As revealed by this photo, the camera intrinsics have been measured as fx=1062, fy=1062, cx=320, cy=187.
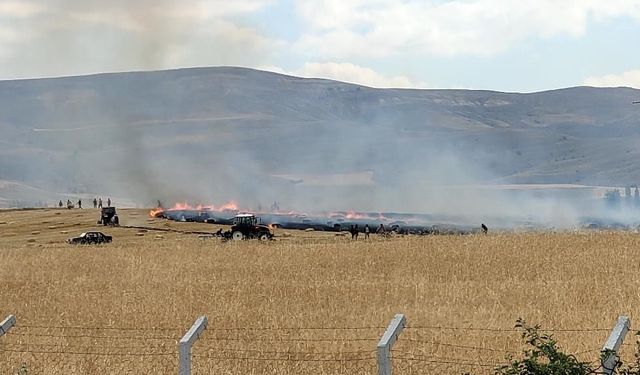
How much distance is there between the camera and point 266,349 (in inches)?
778

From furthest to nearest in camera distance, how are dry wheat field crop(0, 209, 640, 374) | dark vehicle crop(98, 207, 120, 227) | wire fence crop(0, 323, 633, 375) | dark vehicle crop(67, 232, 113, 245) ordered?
1. dark vehicle crop(98, 207, 120, 227)
2. dark vehicle crop(67, 232, 113, 245)
3. dry wheat field crop(0, 209, 640, 374)
4. wire fence crop(0, 323, 633, 375)

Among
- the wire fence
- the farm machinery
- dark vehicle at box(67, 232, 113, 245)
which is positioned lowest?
the wire fence

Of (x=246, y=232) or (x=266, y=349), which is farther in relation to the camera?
(x=246, y=232)

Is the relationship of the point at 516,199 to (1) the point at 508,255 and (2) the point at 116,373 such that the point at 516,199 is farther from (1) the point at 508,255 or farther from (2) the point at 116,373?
(2) the point at 116,373

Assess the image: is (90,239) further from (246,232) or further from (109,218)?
(109,218)

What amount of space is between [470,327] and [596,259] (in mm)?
17283

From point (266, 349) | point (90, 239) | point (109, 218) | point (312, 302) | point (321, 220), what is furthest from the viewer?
point (321, 220)

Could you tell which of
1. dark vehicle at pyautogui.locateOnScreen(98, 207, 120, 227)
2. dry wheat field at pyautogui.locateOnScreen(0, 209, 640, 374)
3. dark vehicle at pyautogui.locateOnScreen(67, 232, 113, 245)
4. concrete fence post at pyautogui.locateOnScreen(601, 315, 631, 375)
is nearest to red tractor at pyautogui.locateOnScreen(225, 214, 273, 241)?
dark vehicle at pyautogui.locateOnScreen(67, 232, 113, 245)

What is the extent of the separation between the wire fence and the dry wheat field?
0.13ft

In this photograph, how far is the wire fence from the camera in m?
18.0

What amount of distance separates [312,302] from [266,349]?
7.56 m

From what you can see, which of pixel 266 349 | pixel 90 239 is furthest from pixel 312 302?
pixel 90 239

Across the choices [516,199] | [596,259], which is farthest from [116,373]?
[516,199]

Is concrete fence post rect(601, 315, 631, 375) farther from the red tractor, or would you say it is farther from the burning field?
the burning field
